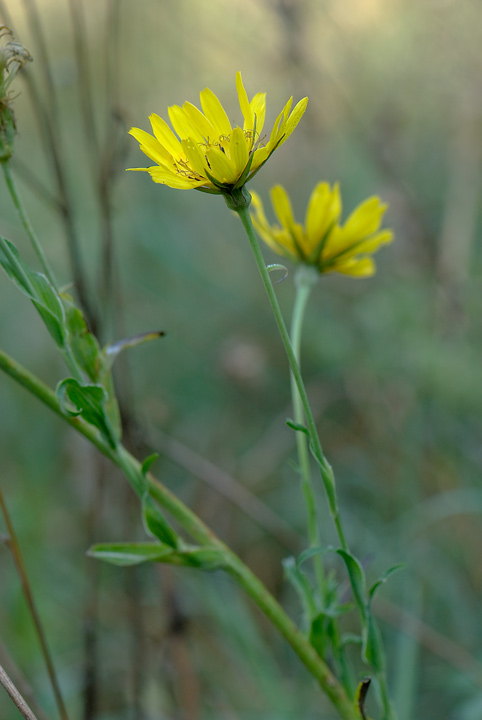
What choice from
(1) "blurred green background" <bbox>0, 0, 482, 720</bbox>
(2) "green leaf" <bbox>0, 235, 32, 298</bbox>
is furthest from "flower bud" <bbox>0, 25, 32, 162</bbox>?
(1) "blurred green background" <bbox>0, 0, 482, 720</bbox>

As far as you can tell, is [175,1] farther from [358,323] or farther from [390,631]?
[390,631]

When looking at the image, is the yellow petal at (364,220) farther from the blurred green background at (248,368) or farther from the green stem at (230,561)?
the blurred green background at (248,368)

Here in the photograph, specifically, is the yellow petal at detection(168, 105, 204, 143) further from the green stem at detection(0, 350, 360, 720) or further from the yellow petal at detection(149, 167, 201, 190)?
the green stem at detection(0, 350, 360, 720)

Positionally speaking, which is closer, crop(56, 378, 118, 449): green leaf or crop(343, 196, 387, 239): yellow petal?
crop(56, 378, 118, 449): green leaf

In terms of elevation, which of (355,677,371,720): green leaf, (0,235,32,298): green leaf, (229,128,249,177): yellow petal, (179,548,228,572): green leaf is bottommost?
(355,677,371,720): green leaf

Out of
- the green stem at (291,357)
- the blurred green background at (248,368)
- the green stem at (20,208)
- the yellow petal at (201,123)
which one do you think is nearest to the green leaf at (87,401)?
the green stem at (20,208)

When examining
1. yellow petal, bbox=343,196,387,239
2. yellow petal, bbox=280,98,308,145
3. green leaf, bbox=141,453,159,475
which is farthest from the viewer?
yellow petal, bbox=343,196,387,239

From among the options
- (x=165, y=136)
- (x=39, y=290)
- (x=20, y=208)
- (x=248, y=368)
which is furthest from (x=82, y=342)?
(x=248, y=368)

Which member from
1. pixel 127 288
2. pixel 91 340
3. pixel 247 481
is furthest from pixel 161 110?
pixel 91 340

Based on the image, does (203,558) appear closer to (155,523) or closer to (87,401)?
(155,523)
